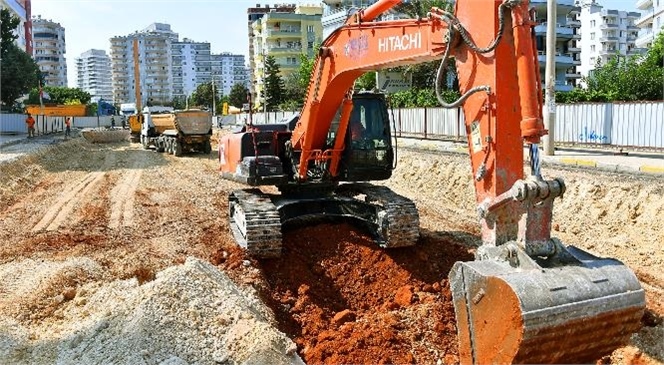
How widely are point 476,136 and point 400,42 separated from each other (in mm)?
1565

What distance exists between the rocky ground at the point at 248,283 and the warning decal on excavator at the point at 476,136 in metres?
2.27

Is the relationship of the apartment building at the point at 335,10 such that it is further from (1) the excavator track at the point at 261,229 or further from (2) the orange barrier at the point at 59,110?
(1) the excavator track at the point at 261,229

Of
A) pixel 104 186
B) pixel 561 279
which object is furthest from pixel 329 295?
pixel 104 186

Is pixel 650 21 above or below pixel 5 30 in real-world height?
above

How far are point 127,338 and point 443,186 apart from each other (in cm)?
1174

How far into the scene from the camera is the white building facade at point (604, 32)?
109m

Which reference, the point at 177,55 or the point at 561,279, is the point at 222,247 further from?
the point at 177,55

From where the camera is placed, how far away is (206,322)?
19.4 feet

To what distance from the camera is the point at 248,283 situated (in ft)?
23.7

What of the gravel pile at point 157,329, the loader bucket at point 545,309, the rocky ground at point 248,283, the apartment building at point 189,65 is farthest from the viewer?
the apartment building at point 189,65

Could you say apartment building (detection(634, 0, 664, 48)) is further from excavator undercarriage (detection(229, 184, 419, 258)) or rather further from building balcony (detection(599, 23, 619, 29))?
excavator undercarriage (detection(229, 184, 419, 258))

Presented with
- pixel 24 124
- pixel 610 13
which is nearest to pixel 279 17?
pixel 24 124

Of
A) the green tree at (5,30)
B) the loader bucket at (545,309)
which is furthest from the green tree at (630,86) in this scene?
the green tree at (5,30)

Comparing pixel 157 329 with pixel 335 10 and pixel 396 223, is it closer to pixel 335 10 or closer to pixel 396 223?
pixel 396 223
